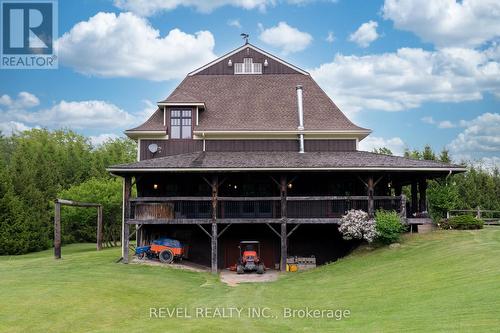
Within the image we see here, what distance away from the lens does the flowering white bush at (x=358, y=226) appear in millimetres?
25984

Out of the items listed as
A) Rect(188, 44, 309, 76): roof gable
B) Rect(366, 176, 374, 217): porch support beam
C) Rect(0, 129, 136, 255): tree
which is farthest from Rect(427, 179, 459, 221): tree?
Rect(0, 129, 136, 255): tree

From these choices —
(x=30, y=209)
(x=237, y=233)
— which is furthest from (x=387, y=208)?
(x=30, y=209)

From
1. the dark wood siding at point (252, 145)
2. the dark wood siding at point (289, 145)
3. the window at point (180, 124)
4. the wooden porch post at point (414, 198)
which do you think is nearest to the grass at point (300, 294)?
the wooden porch post at point (414, 198)

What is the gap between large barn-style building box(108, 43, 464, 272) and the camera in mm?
27000

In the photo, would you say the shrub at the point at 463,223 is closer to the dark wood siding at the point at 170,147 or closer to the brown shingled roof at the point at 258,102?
the brown shingled roof at the point at 258,102

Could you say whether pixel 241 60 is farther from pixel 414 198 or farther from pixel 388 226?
pixel 388 226

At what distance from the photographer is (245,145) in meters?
31.8

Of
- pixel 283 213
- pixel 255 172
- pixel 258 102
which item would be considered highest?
pixel 258 102

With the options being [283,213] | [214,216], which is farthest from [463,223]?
[214,216]

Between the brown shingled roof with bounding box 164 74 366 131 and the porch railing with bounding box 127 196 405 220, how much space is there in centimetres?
491

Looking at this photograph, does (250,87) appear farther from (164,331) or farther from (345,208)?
(164,331)

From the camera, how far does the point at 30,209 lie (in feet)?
157

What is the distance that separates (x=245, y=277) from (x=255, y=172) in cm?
504

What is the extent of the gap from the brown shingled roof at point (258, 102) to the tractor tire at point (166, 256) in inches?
304
